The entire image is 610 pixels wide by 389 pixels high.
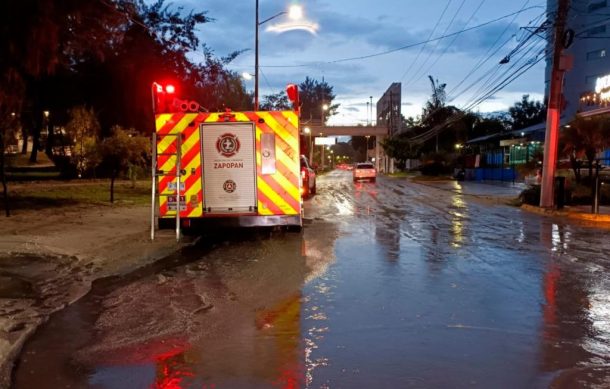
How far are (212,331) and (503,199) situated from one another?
2227 cm

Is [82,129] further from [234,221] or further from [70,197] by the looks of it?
[234,221]

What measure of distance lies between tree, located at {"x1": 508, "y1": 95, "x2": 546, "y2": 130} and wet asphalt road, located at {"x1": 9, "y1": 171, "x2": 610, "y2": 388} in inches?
3346

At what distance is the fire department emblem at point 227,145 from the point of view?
12.3 m

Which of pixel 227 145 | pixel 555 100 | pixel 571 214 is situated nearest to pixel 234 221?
pixel 227 145

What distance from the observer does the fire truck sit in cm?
1234

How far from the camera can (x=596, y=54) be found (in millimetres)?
75250

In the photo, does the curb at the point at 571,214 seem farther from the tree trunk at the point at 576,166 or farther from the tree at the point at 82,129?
the tree at the point at 82,129

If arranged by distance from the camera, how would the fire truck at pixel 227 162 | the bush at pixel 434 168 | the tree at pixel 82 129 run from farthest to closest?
the bush at pixel 434 168 → the tree at pixel 82 129 → the fire truck at pixel 227 162

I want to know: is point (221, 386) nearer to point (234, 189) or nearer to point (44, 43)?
point (44, 43)

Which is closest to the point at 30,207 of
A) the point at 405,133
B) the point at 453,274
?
the point at 453,274

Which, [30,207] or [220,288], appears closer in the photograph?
[220,288]

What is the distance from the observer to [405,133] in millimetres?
87062

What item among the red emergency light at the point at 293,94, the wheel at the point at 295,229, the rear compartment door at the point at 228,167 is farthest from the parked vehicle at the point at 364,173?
the rear compartment door at the point at 228,167

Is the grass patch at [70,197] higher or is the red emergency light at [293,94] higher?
the red emergency light at [293,94]
